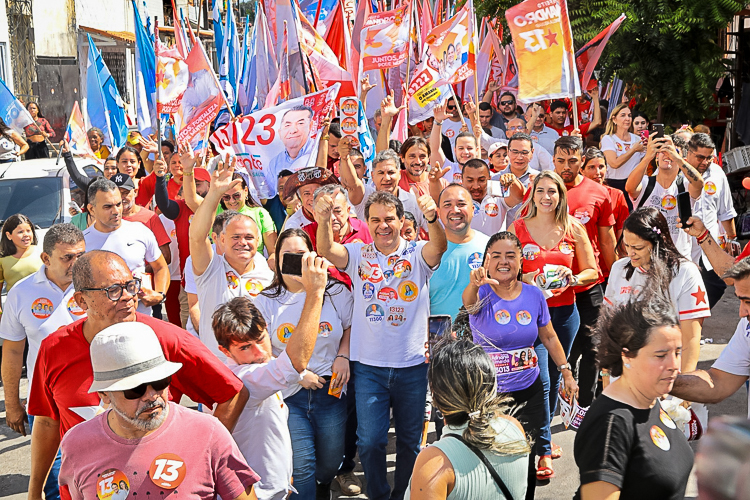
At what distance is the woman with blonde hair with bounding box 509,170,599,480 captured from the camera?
5.50 meters

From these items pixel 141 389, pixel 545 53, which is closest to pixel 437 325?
pixel 141 389

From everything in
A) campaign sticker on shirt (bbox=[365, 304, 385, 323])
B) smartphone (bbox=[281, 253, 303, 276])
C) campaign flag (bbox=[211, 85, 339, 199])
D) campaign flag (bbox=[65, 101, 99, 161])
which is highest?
campaign flag (bbox=[65, 101, 99, 161])

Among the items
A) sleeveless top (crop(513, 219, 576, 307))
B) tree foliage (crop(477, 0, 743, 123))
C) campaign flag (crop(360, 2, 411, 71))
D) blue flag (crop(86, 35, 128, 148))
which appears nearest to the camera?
sleeveless top (crop(513, 219, 576, 307))

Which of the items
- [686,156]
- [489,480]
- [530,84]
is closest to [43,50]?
[530,84]

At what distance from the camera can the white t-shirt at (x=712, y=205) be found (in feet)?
23.4

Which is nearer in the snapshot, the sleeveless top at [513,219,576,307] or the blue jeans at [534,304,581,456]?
the blue jeans at [534,304,581,456]

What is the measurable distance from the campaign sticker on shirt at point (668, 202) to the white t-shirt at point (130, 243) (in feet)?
14.5

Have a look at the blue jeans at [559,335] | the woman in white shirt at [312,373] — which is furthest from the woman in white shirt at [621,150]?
the woman in white shirt at [312,373]

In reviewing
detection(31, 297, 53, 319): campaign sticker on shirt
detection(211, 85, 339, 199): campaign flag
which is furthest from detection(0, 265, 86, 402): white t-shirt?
detection(211, 85, 339, 199): campaign flag

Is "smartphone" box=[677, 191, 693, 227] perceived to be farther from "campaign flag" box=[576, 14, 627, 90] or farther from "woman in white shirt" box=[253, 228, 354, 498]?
"campaign flag" box=[576, 14, 627, 90]

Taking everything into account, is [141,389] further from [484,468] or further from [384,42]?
[384,42]

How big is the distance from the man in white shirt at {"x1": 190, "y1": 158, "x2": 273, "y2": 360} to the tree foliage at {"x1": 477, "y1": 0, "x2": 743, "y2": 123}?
8.79 m

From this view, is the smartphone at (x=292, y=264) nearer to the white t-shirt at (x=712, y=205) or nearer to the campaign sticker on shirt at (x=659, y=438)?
the campaign sticker on shirt at (x=659, y=438)

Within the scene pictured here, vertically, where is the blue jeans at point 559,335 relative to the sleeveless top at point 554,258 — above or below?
below
